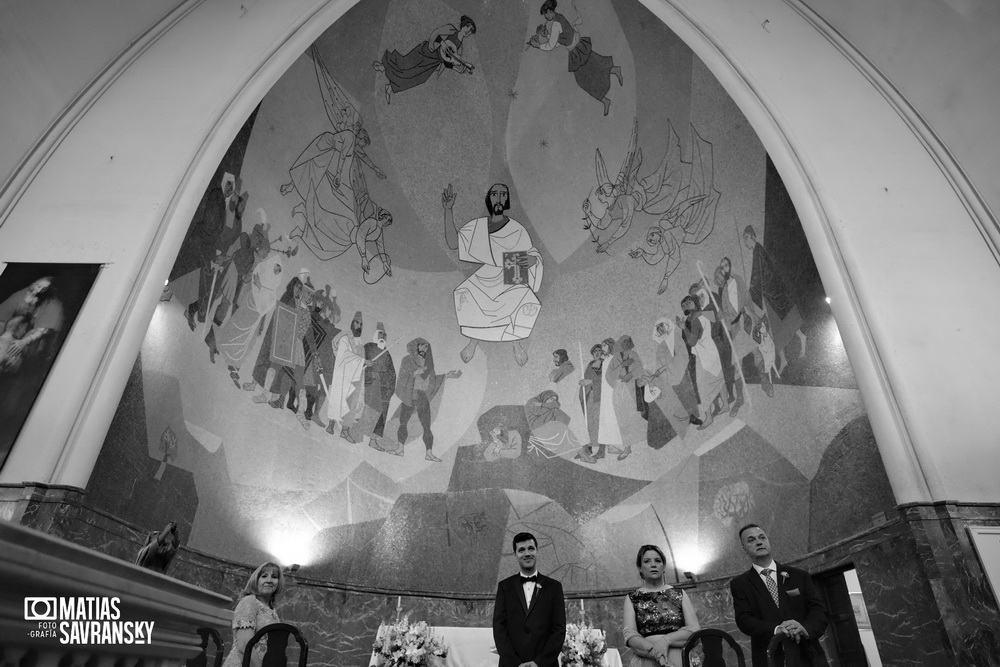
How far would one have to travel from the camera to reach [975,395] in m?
5.40

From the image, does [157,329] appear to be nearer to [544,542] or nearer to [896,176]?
[544,542]

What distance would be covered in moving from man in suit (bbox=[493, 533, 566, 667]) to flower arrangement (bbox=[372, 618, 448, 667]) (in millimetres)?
2332

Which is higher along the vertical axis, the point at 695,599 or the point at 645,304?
the point at 645,304

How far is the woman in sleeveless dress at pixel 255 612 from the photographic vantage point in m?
3.76

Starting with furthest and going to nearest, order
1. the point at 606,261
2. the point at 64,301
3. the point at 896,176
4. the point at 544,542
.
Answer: the point at 606,261 → the point at 544,542 → the point at 896,176 → the point at 64,301

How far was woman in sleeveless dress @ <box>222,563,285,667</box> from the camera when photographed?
376cm

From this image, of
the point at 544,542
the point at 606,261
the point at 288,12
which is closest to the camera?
the point at 288,12

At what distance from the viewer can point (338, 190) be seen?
10430mm

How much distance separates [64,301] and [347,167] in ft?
18.2

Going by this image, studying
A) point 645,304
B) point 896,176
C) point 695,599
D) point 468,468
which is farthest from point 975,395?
point 468,468

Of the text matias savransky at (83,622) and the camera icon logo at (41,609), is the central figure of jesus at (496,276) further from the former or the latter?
the camera icon logo at (41,609)

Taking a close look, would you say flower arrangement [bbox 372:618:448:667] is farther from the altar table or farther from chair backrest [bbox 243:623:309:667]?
chair backrest [bbox 243:623:309:667]

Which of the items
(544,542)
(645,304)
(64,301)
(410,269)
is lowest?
(544,542)

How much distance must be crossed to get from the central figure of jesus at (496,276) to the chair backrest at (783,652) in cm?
850
